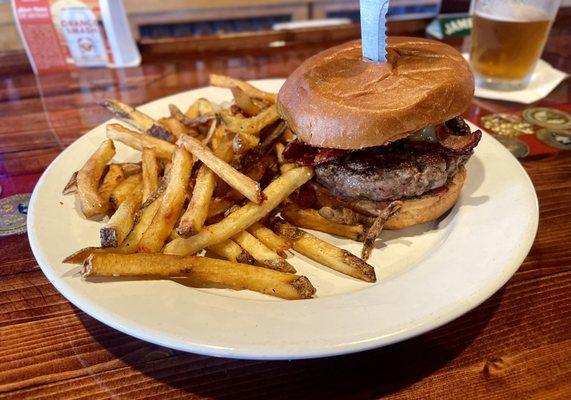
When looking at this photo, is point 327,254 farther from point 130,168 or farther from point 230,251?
point 130,168

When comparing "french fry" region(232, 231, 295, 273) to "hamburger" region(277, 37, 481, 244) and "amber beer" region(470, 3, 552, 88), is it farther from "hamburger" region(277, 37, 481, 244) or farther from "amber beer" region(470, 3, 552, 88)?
"amber beer" region(470, 3, 552, 88)

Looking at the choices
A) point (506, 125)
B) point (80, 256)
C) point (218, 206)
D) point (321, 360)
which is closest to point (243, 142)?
point (218, 206)

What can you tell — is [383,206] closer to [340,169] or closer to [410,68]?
[340,169]

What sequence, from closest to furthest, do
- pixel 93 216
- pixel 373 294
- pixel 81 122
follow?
pixel 373 294 < pixel 93 216 < pixel 81 122

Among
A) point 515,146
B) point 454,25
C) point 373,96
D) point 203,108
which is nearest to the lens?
point 373,96

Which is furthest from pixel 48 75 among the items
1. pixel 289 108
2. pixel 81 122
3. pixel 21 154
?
pixel 289 108

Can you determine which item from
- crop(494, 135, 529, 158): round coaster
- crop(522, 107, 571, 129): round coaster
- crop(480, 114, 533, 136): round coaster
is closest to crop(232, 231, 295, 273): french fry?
crop(494, 135, 529, 158): round coaster

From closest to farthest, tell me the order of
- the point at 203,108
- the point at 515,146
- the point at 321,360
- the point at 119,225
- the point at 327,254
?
the point at 321,360 → the point at 119,225 → the point at 327,254 → the point at 203,108 → the point at 515,146
